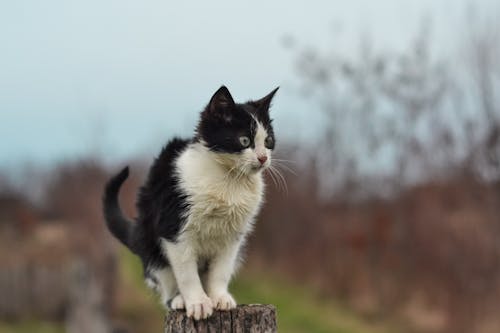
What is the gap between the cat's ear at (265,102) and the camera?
3.81 m

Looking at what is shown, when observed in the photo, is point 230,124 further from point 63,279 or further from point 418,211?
point 63,279

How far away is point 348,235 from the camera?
50.4 ft

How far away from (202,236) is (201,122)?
579 millimetres

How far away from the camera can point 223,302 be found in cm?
354

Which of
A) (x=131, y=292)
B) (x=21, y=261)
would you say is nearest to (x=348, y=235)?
(x=131, y=292)

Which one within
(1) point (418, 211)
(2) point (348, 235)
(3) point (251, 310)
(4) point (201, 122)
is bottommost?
(2) point (348, 235)

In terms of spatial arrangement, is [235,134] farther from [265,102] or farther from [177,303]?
[177,303]

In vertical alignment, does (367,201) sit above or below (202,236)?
below

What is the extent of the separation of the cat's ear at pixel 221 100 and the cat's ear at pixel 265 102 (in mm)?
225

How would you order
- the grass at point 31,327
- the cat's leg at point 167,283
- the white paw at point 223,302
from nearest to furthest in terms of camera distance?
the white paw at point 223,302 < the cat's leg at point 167,283 < the grass at point 31,327

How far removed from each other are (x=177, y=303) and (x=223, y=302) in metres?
0.24

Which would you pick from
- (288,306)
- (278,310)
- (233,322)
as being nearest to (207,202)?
(233,322)

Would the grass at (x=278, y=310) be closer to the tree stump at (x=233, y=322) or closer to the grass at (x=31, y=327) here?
the grass at (x=31, y=327)

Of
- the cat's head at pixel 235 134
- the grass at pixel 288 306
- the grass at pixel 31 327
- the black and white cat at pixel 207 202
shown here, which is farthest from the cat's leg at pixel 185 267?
the grass at pixel 31 327
